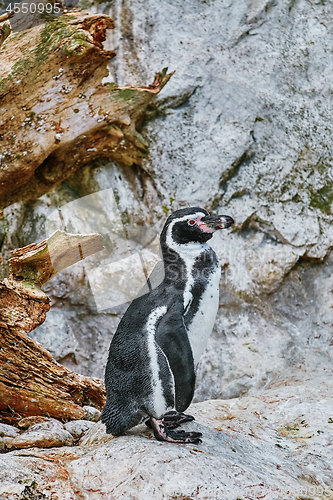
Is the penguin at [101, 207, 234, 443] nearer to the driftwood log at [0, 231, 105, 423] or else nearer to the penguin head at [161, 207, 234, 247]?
the penguin head at [161, 207, 234, 247]

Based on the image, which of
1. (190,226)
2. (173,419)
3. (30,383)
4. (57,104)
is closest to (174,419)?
(173,419)

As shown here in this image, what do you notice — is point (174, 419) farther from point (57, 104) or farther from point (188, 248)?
point (57, 104)

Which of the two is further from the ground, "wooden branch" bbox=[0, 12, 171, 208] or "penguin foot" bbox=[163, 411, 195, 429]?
"wooden branch" bbox=[0, 12, 171, 208]

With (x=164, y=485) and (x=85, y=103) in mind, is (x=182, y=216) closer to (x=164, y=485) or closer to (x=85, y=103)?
(x=164, y=485)

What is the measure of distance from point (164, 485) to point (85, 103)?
2.43 m

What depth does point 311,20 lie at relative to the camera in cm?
459

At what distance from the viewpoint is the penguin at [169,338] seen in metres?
2.02

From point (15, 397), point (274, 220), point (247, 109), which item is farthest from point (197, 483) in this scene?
point (247, 109)

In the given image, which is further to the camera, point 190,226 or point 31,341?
point 31,341

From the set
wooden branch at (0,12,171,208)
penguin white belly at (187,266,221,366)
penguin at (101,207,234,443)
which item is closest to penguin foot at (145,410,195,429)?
penguin at (101,207,234,443)

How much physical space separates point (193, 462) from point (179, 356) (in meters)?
0.37

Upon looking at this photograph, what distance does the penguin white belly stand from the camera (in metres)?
2.15

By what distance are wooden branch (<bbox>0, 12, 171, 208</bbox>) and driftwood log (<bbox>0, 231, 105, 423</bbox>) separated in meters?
0.97

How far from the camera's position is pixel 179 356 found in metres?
2.00
